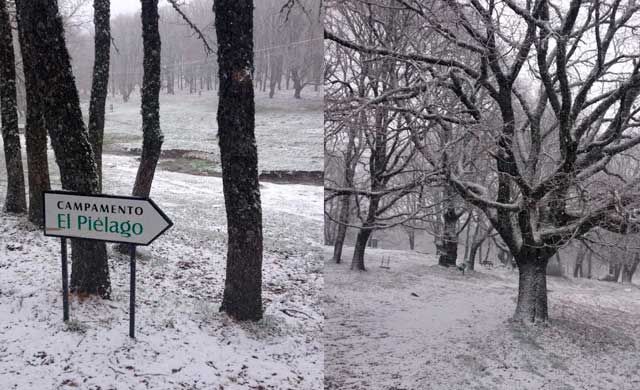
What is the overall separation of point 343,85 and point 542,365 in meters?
1.03

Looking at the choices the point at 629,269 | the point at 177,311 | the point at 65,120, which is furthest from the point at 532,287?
the point at 65,120

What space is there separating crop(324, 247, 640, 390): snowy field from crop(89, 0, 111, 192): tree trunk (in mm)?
907

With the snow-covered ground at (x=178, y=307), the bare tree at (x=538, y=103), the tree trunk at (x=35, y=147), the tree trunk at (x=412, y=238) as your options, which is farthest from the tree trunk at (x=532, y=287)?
the tree trunk at (x=35, y=147)

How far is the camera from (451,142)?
1.57 meters

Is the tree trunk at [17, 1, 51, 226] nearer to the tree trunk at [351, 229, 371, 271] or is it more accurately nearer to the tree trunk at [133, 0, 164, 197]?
the tree trunk at [133, 0, 164, 197]

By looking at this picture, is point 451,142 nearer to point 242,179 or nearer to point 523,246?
point 523,246

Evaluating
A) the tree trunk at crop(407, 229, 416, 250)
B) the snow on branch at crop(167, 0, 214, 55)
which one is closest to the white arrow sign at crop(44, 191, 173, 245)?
the snow on branch at crop(167, 0, 214, 55)

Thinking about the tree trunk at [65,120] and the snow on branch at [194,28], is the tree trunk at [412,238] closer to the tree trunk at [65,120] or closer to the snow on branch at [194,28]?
the snow on branch at [194,28]

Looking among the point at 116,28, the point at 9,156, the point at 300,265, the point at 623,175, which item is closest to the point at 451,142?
the point at 623,175

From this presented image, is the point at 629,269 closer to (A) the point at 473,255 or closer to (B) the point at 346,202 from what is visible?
(A) the point at 473,255

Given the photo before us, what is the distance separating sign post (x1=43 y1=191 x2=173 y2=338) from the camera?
130 centimetres

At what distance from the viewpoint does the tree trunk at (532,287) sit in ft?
4.57

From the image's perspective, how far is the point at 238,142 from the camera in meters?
1.59

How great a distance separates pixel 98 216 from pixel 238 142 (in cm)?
50
